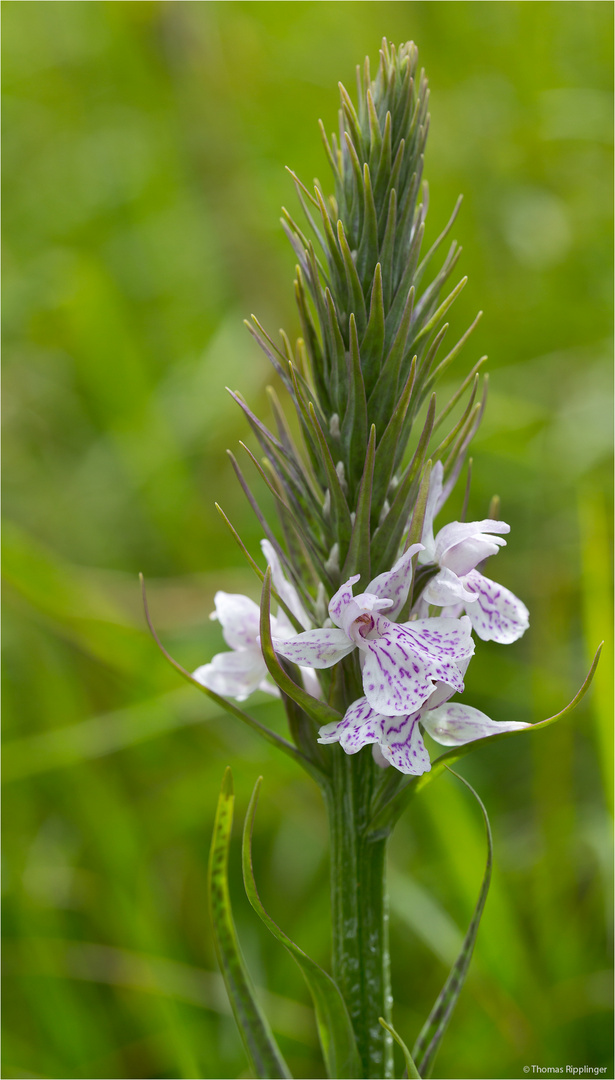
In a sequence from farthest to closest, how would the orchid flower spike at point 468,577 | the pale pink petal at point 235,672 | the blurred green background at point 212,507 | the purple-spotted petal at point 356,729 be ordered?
the blurred green background at point 212,507, the pale pink petal at point 235,672, the orchid flower spike at point 468,577, the purple-spotted petal at point 356,729

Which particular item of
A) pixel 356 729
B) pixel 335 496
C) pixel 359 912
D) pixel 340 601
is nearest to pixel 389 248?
pixel 335 496

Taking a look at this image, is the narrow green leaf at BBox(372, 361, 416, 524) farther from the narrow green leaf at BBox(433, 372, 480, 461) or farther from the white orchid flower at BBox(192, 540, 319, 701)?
the white orchid flower at BBox(192, 540, 319, 701)

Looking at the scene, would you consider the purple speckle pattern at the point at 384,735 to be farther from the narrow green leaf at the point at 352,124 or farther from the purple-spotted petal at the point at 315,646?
the narrow green leaf at the point at 352,124

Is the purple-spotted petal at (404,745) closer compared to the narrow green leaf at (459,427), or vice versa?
the purple-spotted petal at (404,745)

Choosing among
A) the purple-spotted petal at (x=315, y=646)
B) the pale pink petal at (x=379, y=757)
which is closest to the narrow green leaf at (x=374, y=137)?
the purple-spotted petal at (x=315, y=646)

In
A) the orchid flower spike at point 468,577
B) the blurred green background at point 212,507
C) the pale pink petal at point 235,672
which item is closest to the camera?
the orchid flower spike at point 468,577

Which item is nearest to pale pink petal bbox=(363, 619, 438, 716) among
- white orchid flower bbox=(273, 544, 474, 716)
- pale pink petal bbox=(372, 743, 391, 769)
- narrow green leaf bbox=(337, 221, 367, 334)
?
white orchid flower bbox=(273, 544, 474, 716)

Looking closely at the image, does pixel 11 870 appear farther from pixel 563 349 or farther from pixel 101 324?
pixel 563 349
